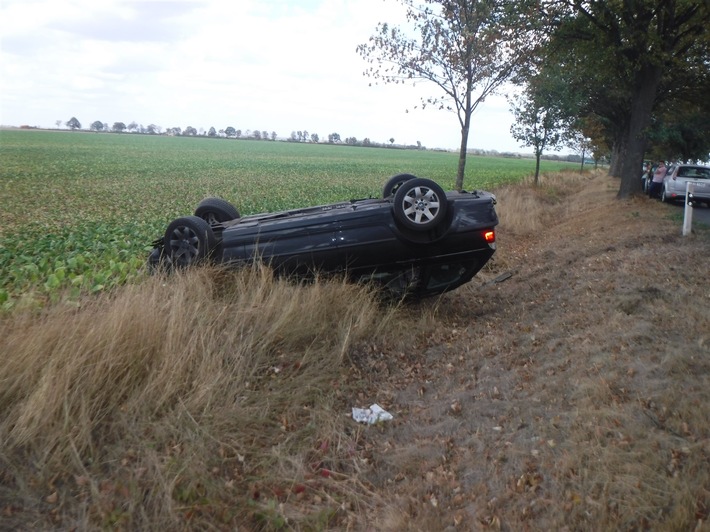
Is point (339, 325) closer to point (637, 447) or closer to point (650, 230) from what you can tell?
point (637, 447)

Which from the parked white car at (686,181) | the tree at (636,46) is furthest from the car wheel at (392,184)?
the parked white car at (686,181)

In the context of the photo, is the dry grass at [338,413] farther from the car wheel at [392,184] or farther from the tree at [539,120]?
the tree at [539,120]

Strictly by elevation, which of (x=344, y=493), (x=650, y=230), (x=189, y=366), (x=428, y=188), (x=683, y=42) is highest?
(x=683, y=42)

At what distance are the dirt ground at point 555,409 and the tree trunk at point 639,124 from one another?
11324 mm

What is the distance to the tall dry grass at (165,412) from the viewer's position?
4031 millimetres

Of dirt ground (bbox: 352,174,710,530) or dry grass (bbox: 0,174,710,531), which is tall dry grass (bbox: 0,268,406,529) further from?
dirt ground (bbox: 352,174,710,530)

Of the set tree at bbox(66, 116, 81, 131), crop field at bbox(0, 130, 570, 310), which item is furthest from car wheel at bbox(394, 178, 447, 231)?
tree at bbox(66, 116, 81, 131)

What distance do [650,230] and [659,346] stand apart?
8036 mm

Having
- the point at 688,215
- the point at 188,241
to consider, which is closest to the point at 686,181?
the point at 688,215

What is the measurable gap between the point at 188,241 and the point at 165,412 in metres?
3.13

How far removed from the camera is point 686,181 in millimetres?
20312

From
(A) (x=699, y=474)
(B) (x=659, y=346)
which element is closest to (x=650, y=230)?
(B) (x=659, y=346)

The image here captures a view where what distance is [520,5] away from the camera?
16531 mm

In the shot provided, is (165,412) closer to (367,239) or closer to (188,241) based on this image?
(188,241)
